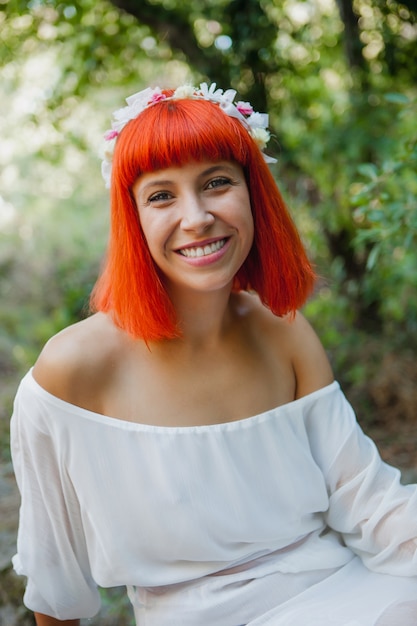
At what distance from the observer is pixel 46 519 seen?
62.5 inches

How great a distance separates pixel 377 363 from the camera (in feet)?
13.4

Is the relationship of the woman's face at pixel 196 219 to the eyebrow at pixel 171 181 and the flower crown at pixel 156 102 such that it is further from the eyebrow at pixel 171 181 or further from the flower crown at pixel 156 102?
the flower crown at pixel 156 102

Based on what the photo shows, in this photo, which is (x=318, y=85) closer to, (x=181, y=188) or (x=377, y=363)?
(x=377, y=363)

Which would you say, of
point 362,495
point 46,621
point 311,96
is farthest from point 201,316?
point 311,96

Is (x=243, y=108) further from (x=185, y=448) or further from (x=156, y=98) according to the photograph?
(x=185, y=448)

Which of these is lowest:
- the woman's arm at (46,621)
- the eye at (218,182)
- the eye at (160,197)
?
the woman's arm at (46,621)

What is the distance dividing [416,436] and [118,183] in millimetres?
2709

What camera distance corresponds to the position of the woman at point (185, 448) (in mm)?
1502

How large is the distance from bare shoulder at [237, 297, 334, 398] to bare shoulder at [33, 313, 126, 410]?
0.45 meters

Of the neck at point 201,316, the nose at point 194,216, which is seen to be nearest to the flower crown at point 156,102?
the nose at point 194,216

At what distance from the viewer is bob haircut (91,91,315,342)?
147 cm

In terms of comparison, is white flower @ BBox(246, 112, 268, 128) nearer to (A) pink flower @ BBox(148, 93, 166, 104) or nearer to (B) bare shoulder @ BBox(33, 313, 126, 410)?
(A) pink flower @ BBox(148, 93, 166, 104)

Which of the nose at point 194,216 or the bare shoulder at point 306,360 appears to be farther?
the bare shoulder at point 306,360

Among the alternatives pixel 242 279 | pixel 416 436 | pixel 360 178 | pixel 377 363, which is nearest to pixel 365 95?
pixel 360 178
